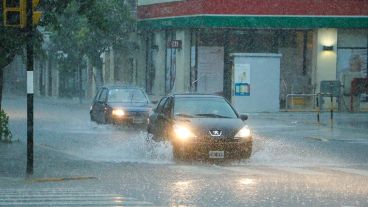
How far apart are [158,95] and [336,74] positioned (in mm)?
10808

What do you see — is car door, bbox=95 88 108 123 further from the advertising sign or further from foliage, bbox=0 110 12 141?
the advertising sign

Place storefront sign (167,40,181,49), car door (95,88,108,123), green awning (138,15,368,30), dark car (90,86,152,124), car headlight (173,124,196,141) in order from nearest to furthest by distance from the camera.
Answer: car headlight (173,124,196,141) < dark car (90,86,152,124) < car door (95,88,108,123) < green awning (138,15,368,30) < storefront sign (167,40,181,49)

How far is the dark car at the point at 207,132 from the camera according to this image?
20453 mm

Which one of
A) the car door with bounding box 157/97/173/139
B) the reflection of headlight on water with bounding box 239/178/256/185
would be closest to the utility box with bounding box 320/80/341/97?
the car door with bounding box 157/97/173/139

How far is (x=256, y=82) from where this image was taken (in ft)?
140

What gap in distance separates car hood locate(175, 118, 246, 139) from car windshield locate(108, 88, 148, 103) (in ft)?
40.9

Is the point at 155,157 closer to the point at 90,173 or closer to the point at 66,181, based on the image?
the point at 90,173

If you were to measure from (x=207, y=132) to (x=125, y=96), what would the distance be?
13599 mm

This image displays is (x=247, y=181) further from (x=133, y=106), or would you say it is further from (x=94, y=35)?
(x=94, y=35)

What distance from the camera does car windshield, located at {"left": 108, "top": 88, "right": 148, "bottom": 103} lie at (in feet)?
110

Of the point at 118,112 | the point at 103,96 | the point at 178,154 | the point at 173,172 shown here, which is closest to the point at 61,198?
the point at 173,172

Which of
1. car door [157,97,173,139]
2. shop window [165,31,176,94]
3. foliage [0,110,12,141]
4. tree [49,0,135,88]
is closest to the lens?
car door [157,97,173,139]

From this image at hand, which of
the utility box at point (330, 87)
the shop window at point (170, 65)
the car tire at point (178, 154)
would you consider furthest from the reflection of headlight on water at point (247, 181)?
the shop window at point (170, 65)

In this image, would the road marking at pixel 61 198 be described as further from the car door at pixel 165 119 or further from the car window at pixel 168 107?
the car window at pixel 168 107
